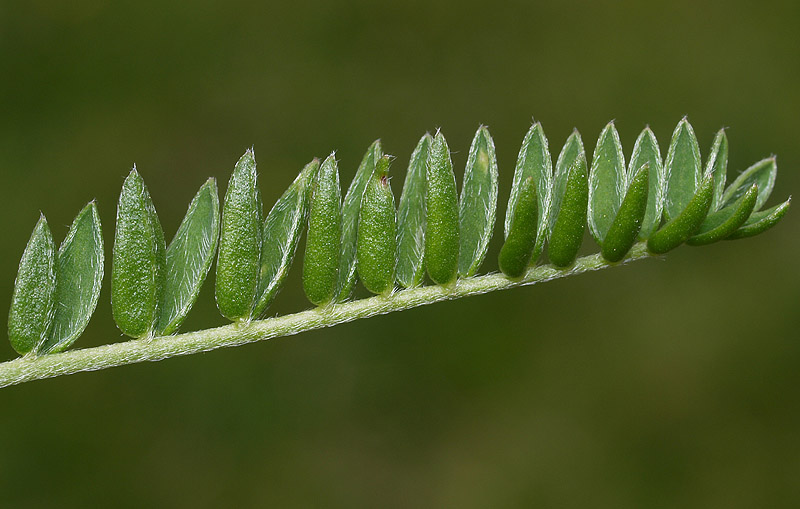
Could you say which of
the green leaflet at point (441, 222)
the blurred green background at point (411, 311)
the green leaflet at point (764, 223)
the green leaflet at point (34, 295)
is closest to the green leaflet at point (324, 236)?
the green leaflet at point (441, 222)

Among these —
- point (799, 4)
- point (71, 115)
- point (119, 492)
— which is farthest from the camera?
point (799, 4)

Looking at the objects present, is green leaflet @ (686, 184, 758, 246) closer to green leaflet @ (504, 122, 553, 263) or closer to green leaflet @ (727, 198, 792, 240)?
green leaflet @ (727, 198, 792, 240)

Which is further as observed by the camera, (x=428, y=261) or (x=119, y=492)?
(x=119, y=492)

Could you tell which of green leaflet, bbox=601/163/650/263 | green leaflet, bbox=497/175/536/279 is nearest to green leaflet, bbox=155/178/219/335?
green leaflet, bbox=497/175/536/279

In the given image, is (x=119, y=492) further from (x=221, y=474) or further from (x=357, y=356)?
(x=357, y=356)

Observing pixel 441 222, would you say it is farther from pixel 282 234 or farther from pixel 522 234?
pixel 282 234

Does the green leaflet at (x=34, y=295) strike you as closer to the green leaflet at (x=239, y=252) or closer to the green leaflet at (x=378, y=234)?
the green leaflet at (x=239, y=252)

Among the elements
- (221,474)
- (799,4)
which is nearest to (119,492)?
(221,474)
